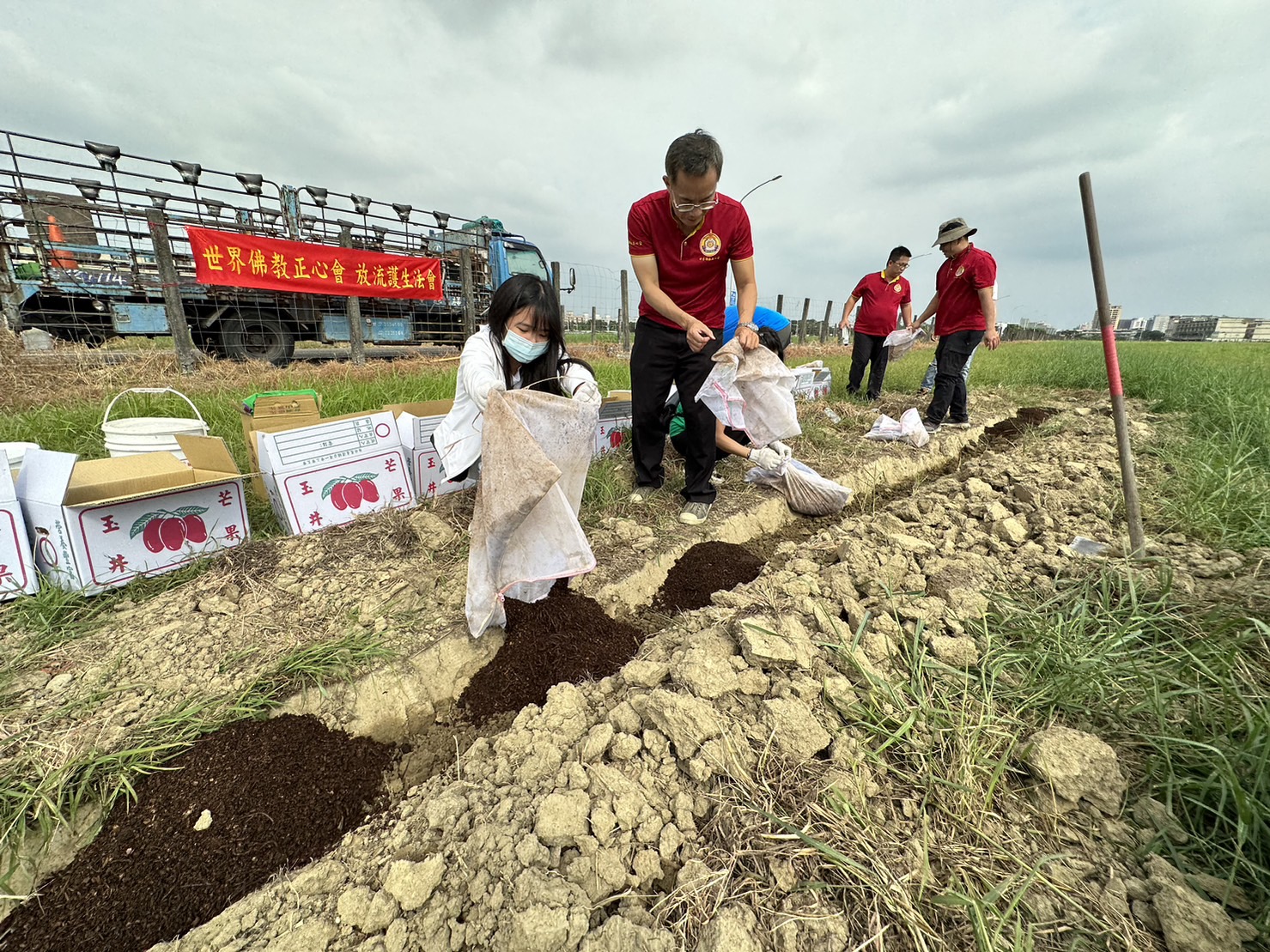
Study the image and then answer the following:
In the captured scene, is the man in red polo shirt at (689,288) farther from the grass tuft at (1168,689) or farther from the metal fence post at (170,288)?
the metal fence post at (170,288)

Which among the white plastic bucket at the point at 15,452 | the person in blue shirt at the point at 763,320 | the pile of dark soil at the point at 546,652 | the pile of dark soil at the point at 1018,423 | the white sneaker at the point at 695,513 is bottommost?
the pile of dark soil at the point at 546,652

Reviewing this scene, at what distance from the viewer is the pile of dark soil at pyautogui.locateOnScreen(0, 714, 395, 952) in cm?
103

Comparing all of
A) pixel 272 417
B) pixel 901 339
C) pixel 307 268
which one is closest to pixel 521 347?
pixel 272 417

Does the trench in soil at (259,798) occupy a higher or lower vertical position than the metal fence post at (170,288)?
lower

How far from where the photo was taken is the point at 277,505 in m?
2.31

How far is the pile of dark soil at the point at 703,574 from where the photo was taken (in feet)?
6.93

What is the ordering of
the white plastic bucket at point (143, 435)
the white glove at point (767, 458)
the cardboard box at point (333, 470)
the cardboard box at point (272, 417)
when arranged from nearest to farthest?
the cardboard box at point (333, 470)
the white plastic bucket at point (143, 435)
the cardboard box at point (272, 417)
the white glove at point (767, 458)

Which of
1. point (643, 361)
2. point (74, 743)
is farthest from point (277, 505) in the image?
point (643, 361)

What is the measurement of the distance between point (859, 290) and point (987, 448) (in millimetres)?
2168

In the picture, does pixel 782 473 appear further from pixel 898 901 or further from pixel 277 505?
pixel 277 505

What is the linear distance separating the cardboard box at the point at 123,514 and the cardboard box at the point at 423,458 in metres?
0.74

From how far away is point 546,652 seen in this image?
1690 mm

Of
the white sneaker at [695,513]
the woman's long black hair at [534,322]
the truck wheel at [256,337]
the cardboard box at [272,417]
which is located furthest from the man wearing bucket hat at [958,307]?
the truck wheel at [256,337]

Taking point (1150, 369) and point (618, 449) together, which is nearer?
point (618, 449)
